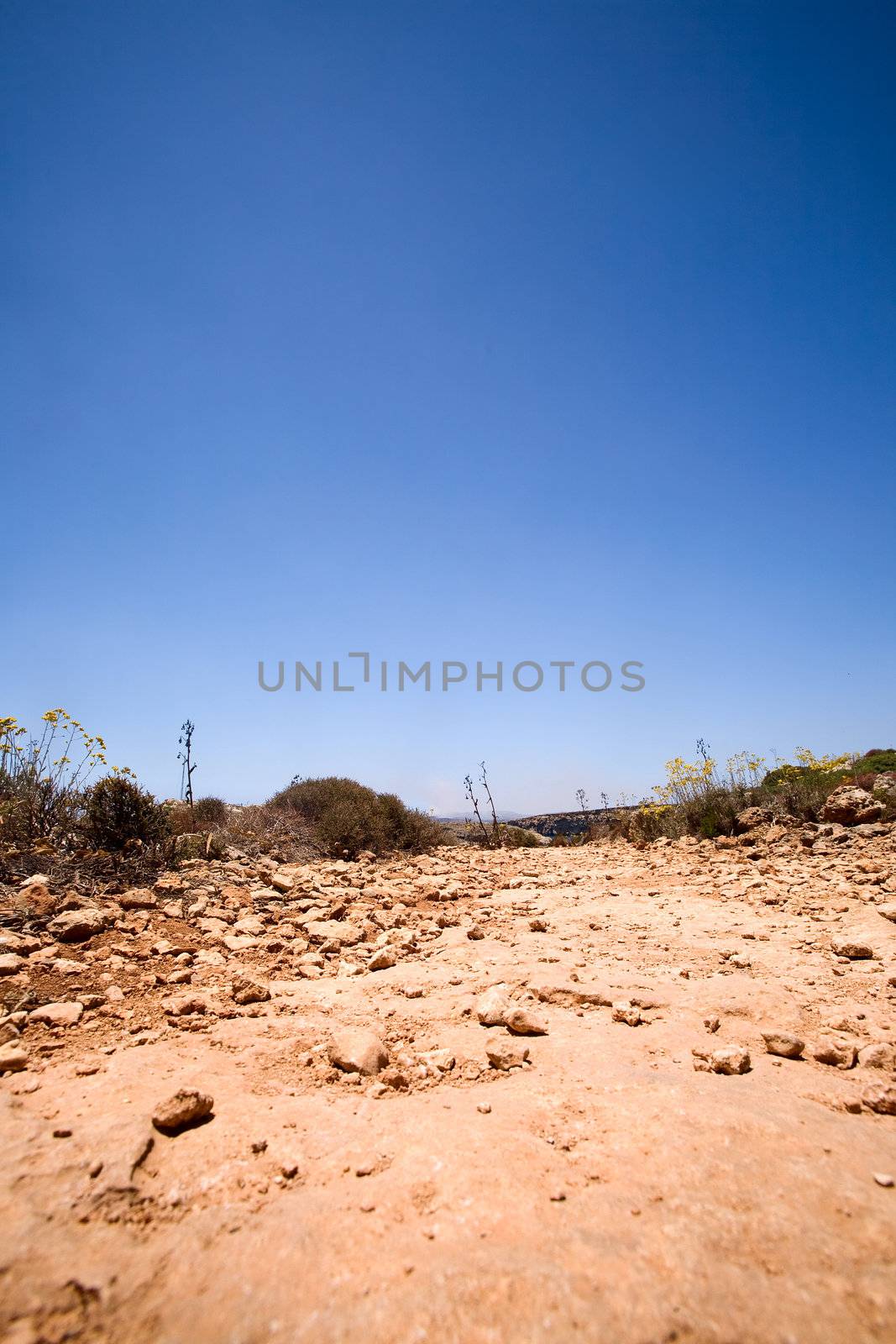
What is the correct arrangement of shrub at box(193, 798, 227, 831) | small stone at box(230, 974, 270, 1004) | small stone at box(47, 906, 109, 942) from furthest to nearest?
shrub at box(193, 798, 227, 831) < small stone at box(47, 906, 109, 942) < small stone at box(230, 974, 270, 1004)

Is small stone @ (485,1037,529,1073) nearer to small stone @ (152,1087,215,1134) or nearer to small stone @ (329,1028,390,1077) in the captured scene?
small stone @ (329,1028,390,1077)

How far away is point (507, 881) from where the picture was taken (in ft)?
29.8

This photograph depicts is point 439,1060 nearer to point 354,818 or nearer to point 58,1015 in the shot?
point 58,1015

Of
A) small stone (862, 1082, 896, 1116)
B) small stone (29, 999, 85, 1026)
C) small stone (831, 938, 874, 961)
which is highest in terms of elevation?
small stone (29, 999, 85, 1026)

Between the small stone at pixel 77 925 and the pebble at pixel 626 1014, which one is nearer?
the pebble at pixel 626 1014

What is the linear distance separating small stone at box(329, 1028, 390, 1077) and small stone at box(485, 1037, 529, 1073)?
529 millimetres

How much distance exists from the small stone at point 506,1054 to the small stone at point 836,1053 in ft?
4.55

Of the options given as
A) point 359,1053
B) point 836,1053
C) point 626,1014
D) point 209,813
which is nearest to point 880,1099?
point 836,1053

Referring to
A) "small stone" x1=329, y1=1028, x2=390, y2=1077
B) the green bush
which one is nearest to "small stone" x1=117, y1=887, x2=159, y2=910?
"small stone" x1=329, y1=1028, x2=390, y2=1077

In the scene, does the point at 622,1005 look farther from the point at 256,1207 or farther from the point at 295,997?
the point at 256,1207

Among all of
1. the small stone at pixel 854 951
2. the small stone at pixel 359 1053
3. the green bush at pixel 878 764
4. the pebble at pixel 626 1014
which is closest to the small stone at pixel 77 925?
the small stone at pixel 359 1053

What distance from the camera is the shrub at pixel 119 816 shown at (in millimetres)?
6910

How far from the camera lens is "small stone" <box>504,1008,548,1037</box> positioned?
10.6ft

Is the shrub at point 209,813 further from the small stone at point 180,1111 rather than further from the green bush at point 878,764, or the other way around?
Answer: the green bush at point 878,764
